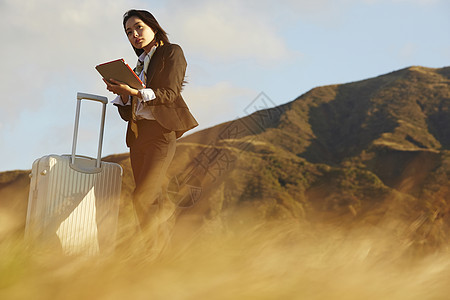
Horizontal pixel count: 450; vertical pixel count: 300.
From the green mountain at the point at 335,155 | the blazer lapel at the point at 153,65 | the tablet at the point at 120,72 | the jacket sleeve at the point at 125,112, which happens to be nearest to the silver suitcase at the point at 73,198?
the jacket sleeve at the point at 125,112

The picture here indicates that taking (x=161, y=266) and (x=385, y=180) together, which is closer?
(x=161, y=266)

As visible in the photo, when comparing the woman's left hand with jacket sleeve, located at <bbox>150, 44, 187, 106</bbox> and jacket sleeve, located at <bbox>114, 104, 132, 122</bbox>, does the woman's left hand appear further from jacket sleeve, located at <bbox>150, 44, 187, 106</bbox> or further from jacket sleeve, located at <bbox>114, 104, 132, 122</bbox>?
jacket sleeve, located at <bbox>114, 104, 132, 122</bbox>

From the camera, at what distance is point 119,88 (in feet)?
5.27

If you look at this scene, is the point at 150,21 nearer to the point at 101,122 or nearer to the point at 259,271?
the point at 101,122

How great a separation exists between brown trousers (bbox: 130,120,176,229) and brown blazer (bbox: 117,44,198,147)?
51 mm

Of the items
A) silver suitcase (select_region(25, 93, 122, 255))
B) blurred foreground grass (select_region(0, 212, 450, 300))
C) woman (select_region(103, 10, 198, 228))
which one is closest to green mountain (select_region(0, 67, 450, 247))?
silver suitcase (select_region(25, 93, 122, 255))

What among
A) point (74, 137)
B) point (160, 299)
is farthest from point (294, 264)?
point (74, 137)

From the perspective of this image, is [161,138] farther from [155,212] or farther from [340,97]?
[340,97]

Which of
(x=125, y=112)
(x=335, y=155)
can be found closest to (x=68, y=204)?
(x=125, y=112)

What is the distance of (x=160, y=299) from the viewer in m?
0.52

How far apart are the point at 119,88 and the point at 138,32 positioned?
31 cm

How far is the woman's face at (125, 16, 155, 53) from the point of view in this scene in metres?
1.81

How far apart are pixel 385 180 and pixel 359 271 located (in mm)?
22183

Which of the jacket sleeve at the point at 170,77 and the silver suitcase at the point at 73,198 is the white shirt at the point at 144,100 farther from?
the silver suitcase at the point at 73,198
